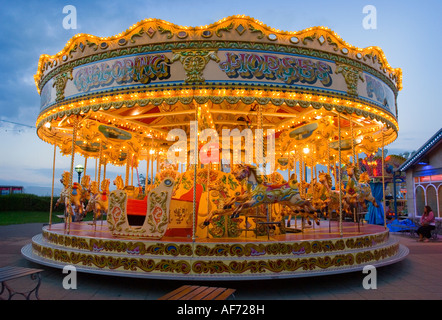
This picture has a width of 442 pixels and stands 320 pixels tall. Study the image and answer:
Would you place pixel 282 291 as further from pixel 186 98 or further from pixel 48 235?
pixel 48 235

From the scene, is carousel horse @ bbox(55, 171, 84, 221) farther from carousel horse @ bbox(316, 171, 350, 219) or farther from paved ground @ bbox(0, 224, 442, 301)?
carousel horse @ bbox(316, 171, 350, 219)

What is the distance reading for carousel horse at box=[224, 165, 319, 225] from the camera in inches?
238

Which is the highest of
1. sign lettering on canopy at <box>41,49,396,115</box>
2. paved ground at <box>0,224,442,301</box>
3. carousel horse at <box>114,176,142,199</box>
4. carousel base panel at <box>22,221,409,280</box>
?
sign lettering on canopy at <box>41,49,396,115</box>

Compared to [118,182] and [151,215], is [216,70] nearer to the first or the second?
[151,215]

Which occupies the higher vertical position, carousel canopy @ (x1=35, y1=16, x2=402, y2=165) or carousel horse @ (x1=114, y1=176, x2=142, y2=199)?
carousel canopy @ (x1=35, y1=16, x2=402, y2=165)

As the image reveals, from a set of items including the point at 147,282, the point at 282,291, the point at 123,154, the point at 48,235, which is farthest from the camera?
the point at 123,154

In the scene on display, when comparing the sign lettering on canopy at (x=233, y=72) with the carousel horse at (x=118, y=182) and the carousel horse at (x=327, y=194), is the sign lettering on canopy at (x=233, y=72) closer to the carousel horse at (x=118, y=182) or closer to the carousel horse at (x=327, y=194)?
the carousel horse at (x=327, y=194)

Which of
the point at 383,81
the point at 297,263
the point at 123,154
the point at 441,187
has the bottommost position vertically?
the point at 297,263

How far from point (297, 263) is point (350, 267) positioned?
3.96 ft

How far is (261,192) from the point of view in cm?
612

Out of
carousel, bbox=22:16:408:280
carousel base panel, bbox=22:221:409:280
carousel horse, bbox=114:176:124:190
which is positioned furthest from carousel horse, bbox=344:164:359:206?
carousel horse, bbox=114:176:124:190

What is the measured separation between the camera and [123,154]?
13648 millimetres

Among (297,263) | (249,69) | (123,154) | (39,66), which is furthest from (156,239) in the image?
(123,154)

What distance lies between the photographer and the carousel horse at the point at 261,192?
6.05m
